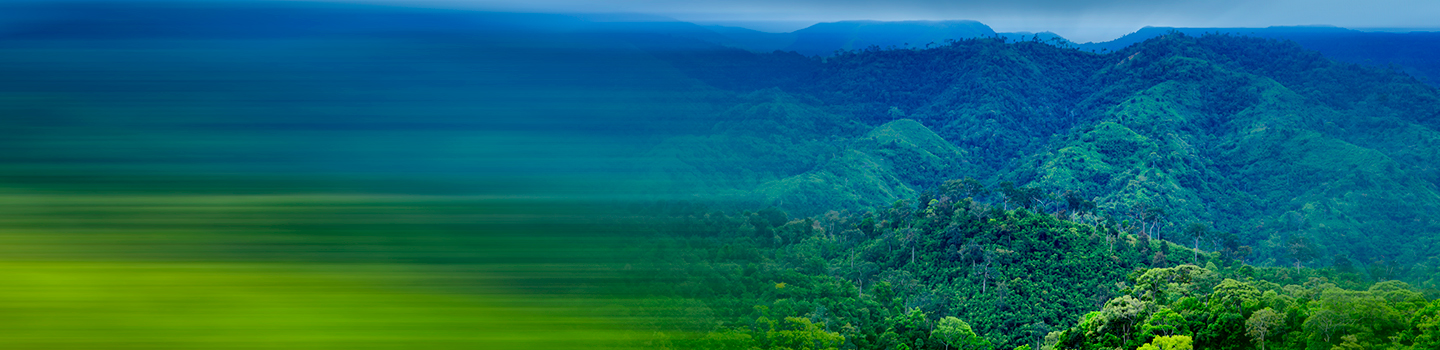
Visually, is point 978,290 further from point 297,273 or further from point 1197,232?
point 297,273

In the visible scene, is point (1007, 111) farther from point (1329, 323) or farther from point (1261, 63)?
point (1329, 323)

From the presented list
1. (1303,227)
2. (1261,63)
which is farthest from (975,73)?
(1303,227)

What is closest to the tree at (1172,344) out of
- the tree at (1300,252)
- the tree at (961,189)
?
the tree at (961,189)

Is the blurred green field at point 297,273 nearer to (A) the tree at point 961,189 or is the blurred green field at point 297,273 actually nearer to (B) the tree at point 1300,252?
(A) the tree at point 961,189

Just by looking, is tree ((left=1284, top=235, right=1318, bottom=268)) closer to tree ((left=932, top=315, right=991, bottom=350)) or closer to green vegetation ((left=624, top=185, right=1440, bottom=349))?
green vegetation ((left=624, top=185, right=1440, bottom=349))

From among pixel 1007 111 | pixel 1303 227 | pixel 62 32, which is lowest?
Answer: pixel 1303 227

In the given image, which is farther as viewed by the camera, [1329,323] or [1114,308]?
[1114,308]

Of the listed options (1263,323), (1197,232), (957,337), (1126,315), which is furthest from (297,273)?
(1197,232)
